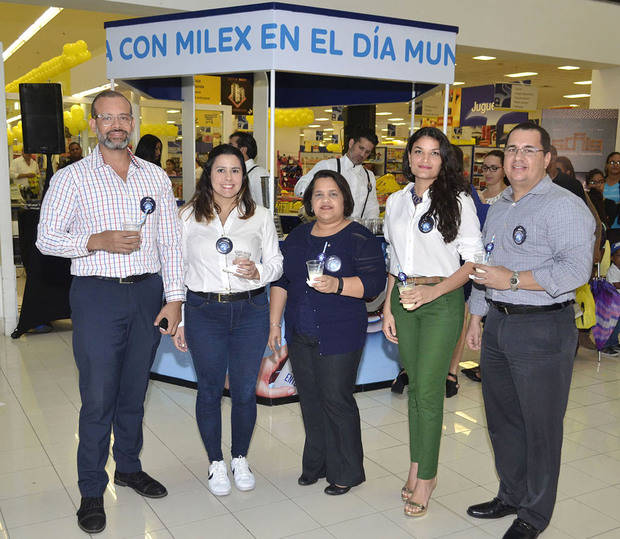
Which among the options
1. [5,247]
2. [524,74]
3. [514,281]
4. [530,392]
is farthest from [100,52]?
[530,392]

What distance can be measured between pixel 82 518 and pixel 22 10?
996 centimetres

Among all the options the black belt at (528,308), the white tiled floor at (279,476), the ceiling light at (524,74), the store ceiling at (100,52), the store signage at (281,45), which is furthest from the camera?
the ceiling light at (524,74)

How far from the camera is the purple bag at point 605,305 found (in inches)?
224

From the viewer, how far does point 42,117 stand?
6.80 meters

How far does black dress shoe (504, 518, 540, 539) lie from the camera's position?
8.90ft

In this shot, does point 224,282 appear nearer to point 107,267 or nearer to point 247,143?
point 107,267

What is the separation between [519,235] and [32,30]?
41.3 ft

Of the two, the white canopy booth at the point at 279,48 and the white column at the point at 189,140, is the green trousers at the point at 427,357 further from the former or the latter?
the white column at the point at 189,140

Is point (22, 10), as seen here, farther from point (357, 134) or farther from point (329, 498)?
point (329, 498)

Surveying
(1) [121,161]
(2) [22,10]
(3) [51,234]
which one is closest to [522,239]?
(1) [121,161]

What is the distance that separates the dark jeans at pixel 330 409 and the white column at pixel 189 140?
316 cm

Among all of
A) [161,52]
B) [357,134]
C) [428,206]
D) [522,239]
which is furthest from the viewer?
[357,134]

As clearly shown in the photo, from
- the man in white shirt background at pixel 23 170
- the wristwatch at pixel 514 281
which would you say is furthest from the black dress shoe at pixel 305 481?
the man in white shirt background at pixel 23 170

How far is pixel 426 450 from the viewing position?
115 inches
